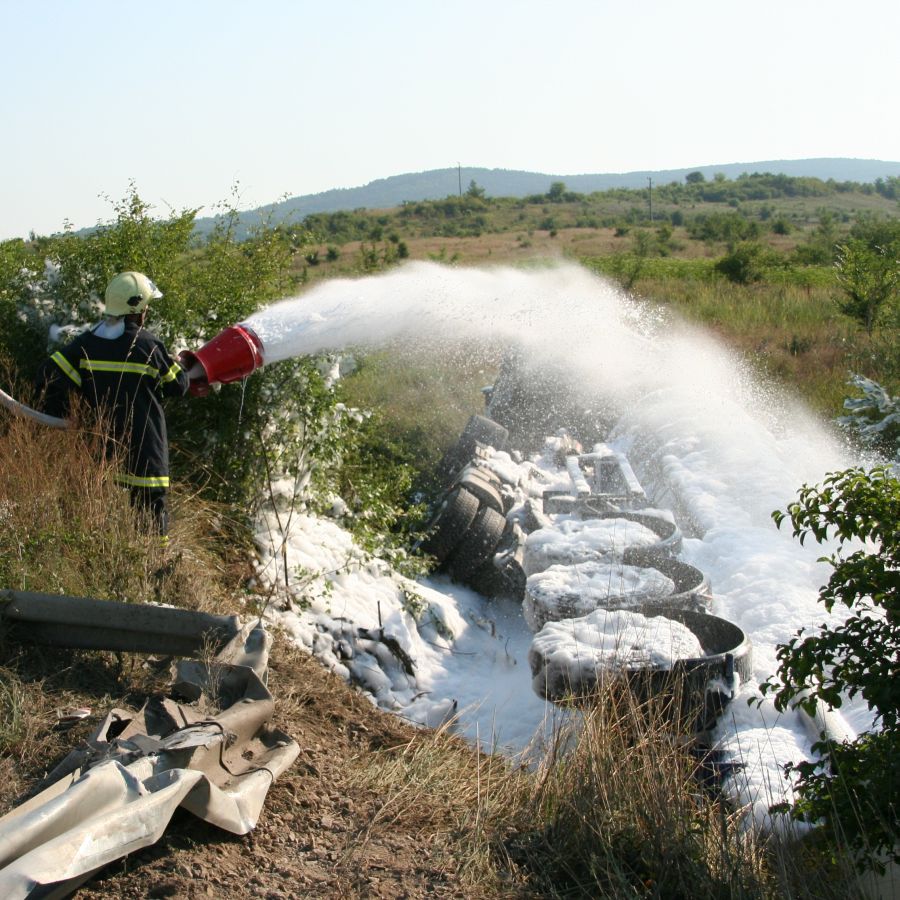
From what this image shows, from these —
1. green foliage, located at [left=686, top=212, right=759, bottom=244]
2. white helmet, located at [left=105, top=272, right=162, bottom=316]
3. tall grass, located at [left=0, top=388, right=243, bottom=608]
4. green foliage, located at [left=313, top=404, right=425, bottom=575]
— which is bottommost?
green foliage, located at [left=686, top=212, right=759, bottom=244]

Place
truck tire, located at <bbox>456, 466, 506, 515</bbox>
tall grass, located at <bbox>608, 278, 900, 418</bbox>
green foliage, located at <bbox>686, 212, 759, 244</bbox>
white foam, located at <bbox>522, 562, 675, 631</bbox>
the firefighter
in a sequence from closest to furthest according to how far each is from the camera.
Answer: the firefighter → white foam, located at <bbox>522, 562, 675, 631</bbox> → truck tire, located at <bbox>456, 466, 506, 515</bbox> → tall grass, located at <bbox>608, 278, 900, 418</bbox> → green foliage, located at <bbox>686, 212, 759, 244</bbox>

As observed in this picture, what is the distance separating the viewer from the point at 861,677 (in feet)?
13.6

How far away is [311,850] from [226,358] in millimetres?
3678

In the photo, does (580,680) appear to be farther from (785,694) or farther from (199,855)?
(199,855)

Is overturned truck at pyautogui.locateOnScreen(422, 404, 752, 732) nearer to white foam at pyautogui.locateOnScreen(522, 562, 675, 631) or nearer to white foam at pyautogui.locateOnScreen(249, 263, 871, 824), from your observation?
white foam at pyautogui.locateOnScreen(522, 562, 675, 631)

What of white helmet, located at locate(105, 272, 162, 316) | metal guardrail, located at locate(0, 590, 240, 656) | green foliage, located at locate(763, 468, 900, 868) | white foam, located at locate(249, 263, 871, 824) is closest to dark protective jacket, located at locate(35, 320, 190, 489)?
white helmet, located at locate(105, 272, 162, 316)

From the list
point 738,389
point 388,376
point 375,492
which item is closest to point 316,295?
point 375,492

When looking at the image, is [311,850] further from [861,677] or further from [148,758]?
[861,677]

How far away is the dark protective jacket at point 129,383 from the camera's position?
649 cm

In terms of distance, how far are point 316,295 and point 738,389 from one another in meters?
10.6

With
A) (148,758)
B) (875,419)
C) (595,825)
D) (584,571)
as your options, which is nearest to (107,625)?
(148,758)

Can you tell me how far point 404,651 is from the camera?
7.95 m

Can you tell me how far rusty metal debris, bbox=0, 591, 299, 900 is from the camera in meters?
3.26

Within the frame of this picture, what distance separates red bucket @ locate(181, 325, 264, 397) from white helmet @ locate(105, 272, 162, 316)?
472 millimetres
